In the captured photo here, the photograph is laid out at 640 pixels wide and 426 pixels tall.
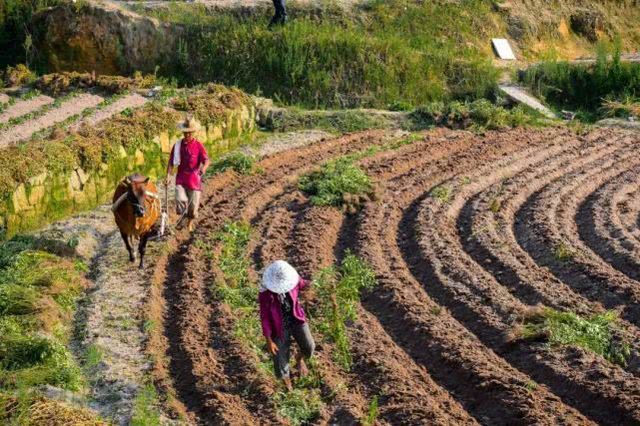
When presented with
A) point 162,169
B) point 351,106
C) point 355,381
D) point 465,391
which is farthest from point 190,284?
point 351,106

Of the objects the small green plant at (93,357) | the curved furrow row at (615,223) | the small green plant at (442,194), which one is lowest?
the small green plant at (93,357)

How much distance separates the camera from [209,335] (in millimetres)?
10844

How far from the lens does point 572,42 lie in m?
25.5

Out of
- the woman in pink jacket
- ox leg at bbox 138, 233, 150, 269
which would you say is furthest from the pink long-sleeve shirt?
ox leg at bbox 138, 233, 150, 269

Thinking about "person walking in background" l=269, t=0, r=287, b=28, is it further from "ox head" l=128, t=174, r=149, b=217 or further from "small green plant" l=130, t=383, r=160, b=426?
"small green plant" l=130, t=383, r=160, b=426

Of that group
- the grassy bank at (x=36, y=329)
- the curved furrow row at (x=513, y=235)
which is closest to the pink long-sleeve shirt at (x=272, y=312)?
the grassy bank at (x=36, y=329)

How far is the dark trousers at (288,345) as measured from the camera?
31.4 ft

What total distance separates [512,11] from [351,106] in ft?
20.2

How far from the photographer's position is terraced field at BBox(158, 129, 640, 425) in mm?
9477

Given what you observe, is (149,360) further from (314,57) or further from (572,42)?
(572,42)

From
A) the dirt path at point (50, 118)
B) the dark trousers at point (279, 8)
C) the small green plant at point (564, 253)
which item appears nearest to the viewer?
the small green plant at point (564, 253)

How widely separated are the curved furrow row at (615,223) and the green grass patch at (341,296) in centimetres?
280

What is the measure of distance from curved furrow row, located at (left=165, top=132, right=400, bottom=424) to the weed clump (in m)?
0.52

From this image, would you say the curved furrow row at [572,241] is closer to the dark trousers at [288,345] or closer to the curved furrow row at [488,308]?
the curved furrow row at [488,308]
